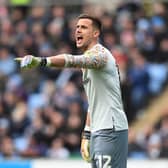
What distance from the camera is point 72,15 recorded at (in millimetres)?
15539

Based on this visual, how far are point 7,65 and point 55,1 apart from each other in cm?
159

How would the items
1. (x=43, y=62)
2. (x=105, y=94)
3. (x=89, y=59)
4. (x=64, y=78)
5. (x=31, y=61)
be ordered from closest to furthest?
(x=31, y=61)
(x=43, y=62)
(x=89, y=59)
(x=105, y=94)
(x=64, y=78)

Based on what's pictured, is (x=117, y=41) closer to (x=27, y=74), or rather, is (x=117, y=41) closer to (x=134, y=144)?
(x=27, y=74)

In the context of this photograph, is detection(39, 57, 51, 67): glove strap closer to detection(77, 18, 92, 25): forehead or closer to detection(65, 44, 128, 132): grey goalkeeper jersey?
detection(65, 44, 128, 132): grey goalkeeper jersey

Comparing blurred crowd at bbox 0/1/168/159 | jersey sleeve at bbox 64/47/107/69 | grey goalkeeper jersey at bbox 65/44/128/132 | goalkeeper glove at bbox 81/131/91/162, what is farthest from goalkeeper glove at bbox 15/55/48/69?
blurred crowd at bbox 0/1/168/159

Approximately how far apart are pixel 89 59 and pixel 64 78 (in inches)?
282

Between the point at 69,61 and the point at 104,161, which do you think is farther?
the point at 104,161

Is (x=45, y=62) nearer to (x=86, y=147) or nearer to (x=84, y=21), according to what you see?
(x=84, y=21)

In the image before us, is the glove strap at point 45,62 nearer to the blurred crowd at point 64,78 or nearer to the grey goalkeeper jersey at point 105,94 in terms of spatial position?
the grey goalkeeper jersey at point 105,94

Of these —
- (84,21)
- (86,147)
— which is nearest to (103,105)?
(86,147)

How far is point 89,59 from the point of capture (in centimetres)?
716

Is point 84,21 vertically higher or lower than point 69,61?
higher

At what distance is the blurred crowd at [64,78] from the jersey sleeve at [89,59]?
5331 millimetres

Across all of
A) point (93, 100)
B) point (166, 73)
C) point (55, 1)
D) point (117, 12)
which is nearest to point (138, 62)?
point (166, 73)
